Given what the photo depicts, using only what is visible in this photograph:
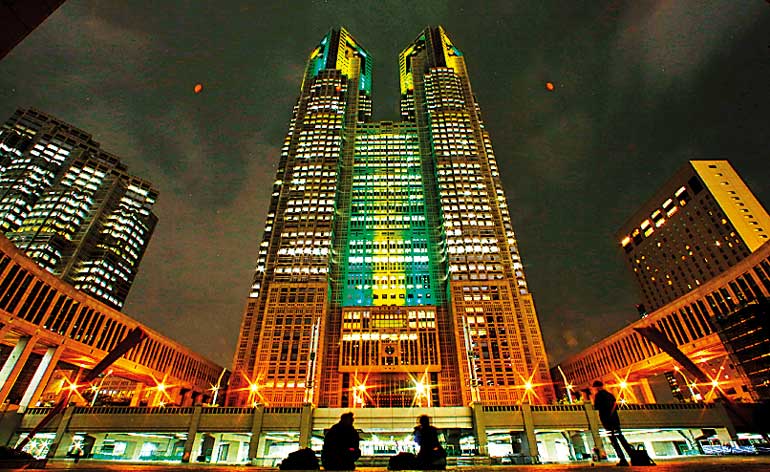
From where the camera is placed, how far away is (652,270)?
11312 cm

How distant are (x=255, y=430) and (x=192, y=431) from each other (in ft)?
23.3

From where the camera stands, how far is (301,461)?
8.32 metres

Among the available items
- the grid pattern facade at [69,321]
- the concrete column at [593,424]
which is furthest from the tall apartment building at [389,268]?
the concrete column at [593,424]

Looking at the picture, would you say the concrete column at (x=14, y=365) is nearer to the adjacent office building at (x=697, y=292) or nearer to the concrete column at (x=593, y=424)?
the concrete column at (x=593, y=424)

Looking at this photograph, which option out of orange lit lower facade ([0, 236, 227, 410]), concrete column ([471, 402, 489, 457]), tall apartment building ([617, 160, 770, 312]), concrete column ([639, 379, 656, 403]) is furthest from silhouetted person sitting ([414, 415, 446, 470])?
tall apartment building ([617, 160, 770, 312])

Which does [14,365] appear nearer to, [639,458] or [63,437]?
[63,437]

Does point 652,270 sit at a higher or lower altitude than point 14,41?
higher

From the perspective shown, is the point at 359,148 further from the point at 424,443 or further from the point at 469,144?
the point at 424,443

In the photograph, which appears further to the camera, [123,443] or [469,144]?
[469,144]

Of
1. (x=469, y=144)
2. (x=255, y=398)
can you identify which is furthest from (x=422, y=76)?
(x=255, y=398)

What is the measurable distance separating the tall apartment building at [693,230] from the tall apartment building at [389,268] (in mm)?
45687

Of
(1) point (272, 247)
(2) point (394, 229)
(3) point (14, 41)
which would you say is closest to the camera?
(3) point (14, 41)

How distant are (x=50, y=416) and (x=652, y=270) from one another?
461 ft

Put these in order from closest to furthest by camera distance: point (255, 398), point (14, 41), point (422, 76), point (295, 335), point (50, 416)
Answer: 1. point (14, 41)
2. point (50, 416)
3. point (255, 398)
4. point (295, 335)
5. point (422, 76)
